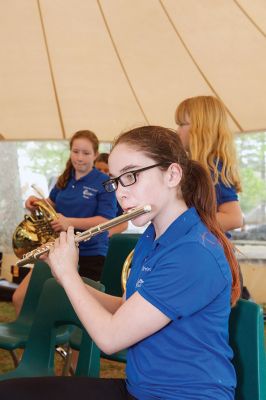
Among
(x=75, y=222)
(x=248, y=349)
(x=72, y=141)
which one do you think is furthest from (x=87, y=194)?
(x=248, y=349)

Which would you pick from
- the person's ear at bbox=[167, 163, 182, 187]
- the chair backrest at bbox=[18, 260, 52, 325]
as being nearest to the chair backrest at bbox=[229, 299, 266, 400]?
the person's ear at bbox=[167, 163, 182, 187]

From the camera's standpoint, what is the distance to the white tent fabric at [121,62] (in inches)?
168

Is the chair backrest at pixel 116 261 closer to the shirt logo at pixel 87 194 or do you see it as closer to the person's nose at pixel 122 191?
the shirt logo at pixel 87 194

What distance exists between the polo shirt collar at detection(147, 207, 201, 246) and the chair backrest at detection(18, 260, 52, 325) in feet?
4.73

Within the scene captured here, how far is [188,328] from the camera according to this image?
1.54 m

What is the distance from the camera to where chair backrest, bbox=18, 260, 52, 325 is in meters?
3.03

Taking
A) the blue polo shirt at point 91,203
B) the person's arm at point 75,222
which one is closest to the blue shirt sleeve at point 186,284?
the person's arm at point 75,222

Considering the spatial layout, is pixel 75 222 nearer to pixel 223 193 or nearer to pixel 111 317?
pixel 223 193

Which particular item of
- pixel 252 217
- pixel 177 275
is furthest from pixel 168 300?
pixel 252 217

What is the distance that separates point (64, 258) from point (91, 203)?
190cm

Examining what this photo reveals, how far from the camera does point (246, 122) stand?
14.6 feet

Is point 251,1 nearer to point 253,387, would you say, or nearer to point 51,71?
point 51,71

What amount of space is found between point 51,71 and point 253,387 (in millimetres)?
3461

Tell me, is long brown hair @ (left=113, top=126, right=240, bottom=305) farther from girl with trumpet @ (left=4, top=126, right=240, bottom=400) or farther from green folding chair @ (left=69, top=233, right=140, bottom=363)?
green folding chair @ (left=69, top=233, right=140, bottom=363)
